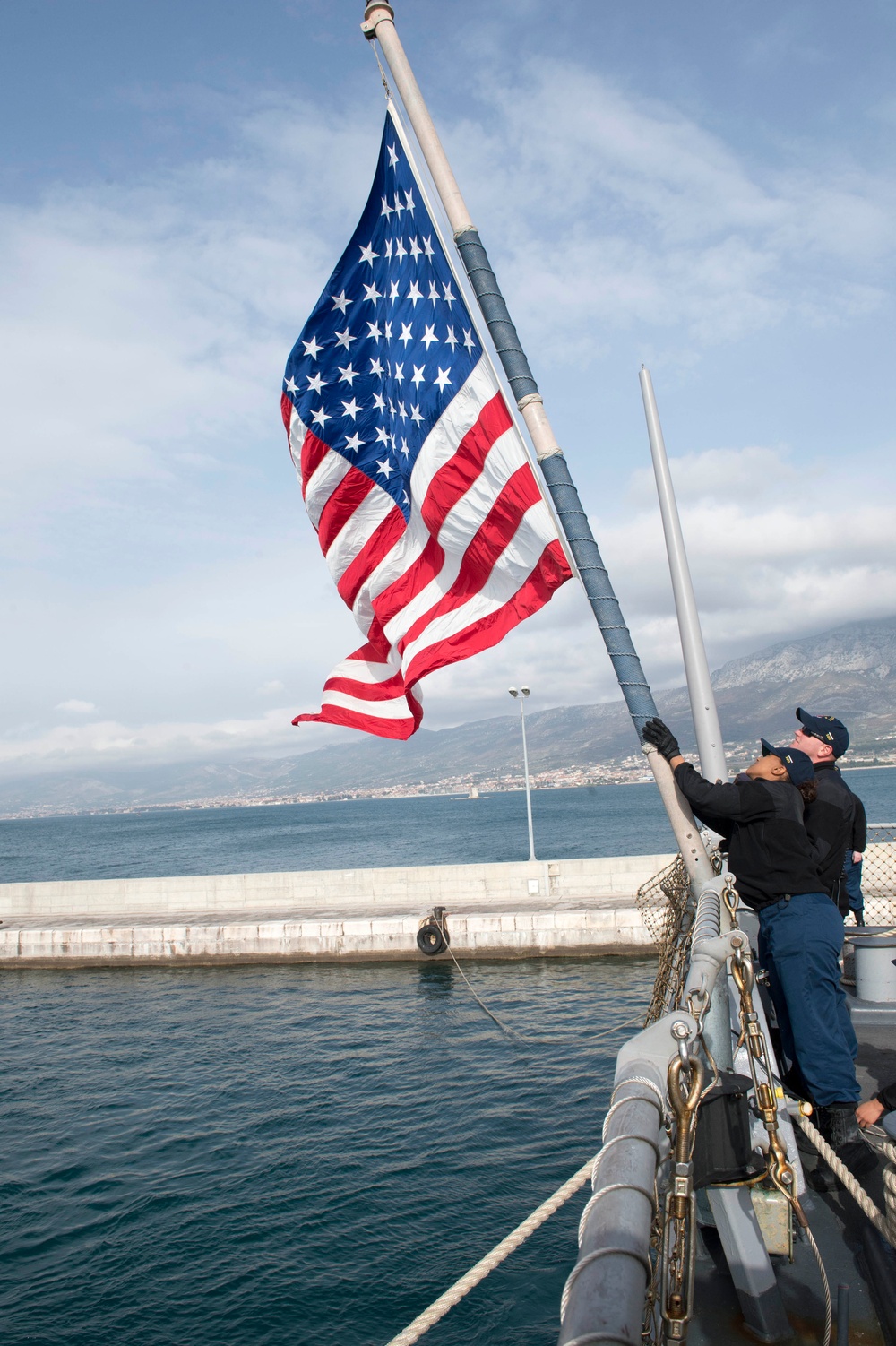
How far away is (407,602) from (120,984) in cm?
1855

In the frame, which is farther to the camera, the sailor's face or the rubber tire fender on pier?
the rubber tire fender on pier

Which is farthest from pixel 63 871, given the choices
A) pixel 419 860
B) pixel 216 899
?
pixel 216 899

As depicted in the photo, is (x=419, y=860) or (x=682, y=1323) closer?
(x=682, y=1323)

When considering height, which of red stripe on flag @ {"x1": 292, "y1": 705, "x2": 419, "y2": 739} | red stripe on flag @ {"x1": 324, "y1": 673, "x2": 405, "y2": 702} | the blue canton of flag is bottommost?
red stripe on flag @ {"x1": 292, "y1": 705, "x2": 419, "y2": 739}

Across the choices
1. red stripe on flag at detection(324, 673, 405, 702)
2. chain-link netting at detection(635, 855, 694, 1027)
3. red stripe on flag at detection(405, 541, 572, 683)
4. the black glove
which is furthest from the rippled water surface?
red stripe on flag at detection(405, 541, 572, 683)

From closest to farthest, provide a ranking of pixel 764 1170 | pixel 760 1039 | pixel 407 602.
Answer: pixel 764 1170 → pixel 760 1039 → pixel 407 602

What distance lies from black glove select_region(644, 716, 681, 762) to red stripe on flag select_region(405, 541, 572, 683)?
1429mm

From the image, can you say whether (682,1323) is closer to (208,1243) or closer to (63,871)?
(208,1243)

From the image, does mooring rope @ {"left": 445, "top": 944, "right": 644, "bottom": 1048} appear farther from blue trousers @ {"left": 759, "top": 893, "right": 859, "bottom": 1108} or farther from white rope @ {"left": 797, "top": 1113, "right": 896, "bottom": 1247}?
white rope @ {"left": 797, "top": 1113, "right": 896, "bottom": 1247}

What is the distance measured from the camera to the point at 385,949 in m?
21.3

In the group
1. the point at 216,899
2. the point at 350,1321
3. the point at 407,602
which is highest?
the point at 407,602

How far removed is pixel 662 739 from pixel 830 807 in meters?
1.03

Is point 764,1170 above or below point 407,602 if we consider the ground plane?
below

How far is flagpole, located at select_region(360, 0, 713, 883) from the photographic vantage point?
538 centimetres
